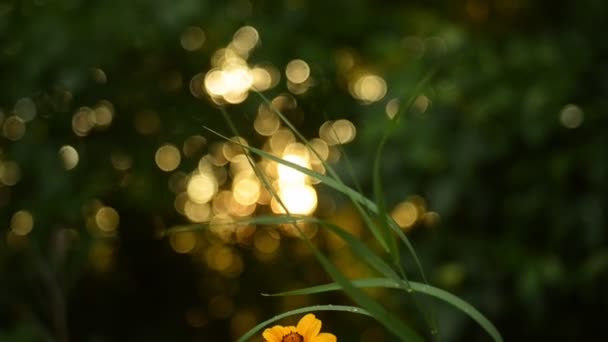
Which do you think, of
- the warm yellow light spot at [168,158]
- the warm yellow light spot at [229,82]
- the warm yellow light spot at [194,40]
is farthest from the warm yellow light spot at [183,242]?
the warm yellow light spot at [194,40]

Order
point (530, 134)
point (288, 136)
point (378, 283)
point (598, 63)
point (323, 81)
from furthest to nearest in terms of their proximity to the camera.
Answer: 1. point (288, 136)
2. point (323, 81)
3. point (598, 63)
4. point (530, 134)
5. point (378, 283)

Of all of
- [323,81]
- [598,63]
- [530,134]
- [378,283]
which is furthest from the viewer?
[323,81]

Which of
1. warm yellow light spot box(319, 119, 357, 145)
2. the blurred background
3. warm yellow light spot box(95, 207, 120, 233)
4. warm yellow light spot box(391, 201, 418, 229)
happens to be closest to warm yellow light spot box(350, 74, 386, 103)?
the blurred background

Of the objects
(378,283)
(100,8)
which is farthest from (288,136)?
(378,283)

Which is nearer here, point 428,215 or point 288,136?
point 428,215

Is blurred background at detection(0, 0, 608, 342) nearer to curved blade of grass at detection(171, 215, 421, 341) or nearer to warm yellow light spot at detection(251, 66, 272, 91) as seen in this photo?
warm yellow light spot at detection(251, 66, 272, 91)

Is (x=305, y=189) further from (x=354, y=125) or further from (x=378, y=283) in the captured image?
(x=378, y=283)

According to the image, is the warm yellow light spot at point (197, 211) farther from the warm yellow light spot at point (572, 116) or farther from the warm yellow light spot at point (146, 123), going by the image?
the warm yellow light spot at point (572, 116)
